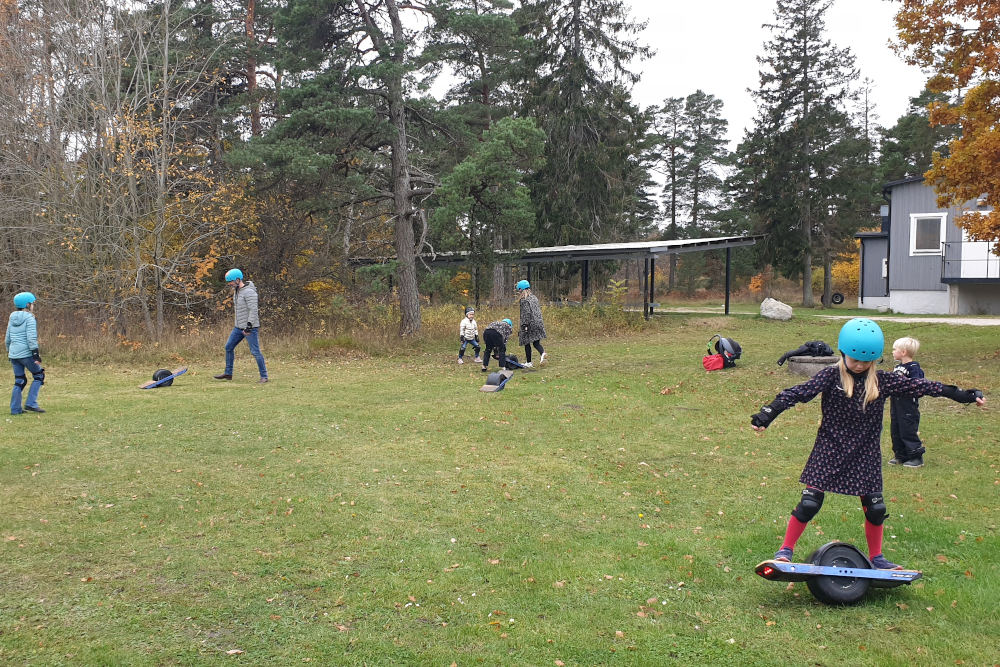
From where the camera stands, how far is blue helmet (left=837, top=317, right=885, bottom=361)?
4309 millimetres

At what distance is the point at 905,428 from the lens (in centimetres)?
759

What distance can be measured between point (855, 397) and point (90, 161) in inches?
767

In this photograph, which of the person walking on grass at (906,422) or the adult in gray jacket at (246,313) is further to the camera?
the adult in gray jacket at (246,313)

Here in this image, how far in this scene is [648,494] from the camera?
270 inches

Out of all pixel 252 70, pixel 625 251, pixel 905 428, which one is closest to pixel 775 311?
pixel 625 251

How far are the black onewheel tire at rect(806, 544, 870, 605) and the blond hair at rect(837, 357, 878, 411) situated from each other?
0.89 m

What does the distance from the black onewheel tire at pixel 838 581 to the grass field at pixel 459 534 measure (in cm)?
8

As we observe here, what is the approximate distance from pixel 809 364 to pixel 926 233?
2015 cm

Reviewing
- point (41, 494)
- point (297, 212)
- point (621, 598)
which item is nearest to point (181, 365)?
point (297, 212)

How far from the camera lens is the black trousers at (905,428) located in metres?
7.52

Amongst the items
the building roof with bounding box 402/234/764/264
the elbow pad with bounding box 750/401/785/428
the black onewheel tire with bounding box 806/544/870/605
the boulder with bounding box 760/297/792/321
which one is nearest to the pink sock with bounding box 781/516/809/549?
the black onewheel tire with bounding box 806/544/870/605

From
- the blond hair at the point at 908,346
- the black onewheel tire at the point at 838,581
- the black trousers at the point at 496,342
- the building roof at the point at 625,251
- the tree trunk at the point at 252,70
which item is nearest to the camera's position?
the black onewheel tire at the point at 838,581

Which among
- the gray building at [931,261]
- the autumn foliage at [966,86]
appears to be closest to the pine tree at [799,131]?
the gray building at [931,261]

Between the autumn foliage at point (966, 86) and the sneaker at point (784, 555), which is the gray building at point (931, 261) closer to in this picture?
the autumn foliage at point (966, 86)
